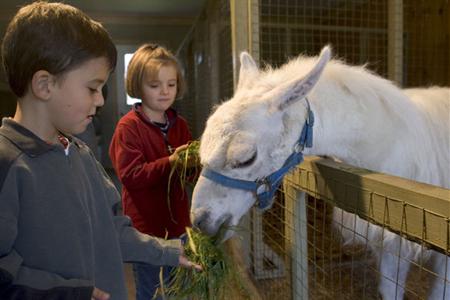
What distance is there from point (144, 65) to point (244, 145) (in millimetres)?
693

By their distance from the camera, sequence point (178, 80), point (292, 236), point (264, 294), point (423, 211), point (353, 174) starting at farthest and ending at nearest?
point (264, 294), point (178, 80), point (292, 236), point (353, 174), point (423, 211)

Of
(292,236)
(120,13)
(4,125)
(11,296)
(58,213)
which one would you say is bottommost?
(292,236)

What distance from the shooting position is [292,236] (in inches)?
56.2

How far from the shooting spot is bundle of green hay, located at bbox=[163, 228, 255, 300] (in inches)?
46.1

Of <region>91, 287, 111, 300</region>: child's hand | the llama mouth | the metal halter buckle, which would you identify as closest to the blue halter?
the metal halter buckle

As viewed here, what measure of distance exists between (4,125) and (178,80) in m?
0.99

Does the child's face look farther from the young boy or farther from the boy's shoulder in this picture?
the boy's shoulder

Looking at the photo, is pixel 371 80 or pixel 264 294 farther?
pixel 264 294

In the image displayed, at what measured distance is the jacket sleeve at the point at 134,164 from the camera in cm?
152

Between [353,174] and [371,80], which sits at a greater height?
[371,80]

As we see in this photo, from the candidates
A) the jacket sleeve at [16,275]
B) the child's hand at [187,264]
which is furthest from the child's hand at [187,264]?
the jacket sleeve at [16,275]

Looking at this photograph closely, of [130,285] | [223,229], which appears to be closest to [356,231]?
[223,229]

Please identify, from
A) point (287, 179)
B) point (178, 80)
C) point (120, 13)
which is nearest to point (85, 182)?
point (287, 179)

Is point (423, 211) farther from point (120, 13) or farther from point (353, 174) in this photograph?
point (120, 13)
